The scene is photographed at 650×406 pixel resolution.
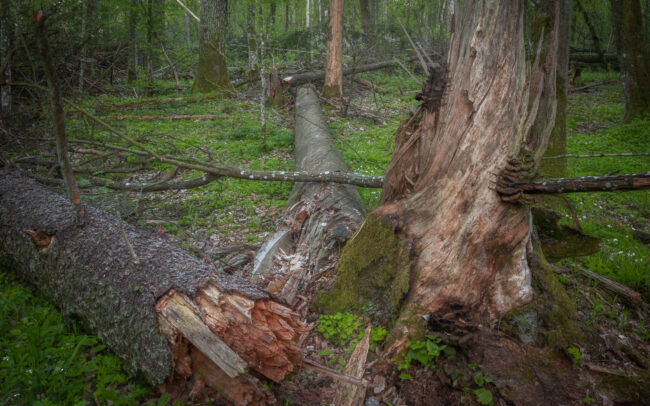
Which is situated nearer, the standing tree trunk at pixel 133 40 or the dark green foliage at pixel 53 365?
the dark green foliage at pixel 53 365

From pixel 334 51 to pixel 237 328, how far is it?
10.7m

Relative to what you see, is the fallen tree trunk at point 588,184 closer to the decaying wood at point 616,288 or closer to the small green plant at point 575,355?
the small green plant at point 575,355

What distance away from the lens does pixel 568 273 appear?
12.3 feet

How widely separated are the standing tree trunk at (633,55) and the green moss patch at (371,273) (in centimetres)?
912

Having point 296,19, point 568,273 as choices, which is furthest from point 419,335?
point 296,19

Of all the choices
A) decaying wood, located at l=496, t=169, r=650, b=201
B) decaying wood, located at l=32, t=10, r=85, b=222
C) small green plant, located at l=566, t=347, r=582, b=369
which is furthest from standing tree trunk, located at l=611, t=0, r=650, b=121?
decaying wood, located at l=32, t=10, r=85, b=222

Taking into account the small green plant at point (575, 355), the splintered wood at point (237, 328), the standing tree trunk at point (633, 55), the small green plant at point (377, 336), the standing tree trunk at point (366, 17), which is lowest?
the small green plant at point (377, 336)

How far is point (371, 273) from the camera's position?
325 centimetres

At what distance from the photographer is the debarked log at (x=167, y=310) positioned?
92.1 inches

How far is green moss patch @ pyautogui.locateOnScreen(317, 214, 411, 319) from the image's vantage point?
3.08 meters

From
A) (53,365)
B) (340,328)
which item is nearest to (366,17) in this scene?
(340,328)

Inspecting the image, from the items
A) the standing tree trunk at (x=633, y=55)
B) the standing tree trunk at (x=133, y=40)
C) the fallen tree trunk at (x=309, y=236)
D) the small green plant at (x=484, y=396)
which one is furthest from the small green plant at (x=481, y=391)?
the standing tree trunk at (x=133, y=40)

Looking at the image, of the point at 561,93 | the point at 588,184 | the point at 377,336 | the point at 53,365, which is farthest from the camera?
the point at 561,93

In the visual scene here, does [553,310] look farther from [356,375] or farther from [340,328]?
[340,328]
